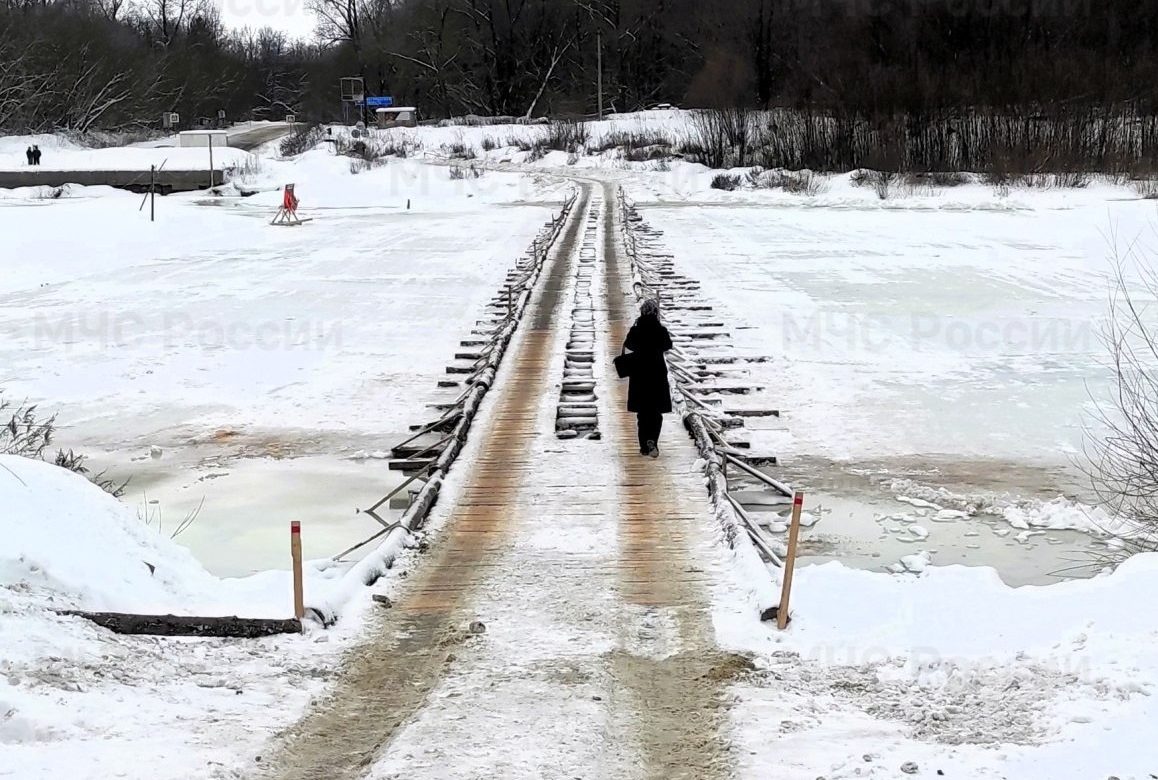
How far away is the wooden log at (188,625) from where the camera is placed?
18.7 feet

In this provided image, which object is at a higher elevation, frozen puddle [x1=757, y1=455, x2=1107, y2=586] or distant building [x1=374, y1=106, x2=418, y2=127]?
distant building [x1=374, y1=106, x2=418, y2=127]

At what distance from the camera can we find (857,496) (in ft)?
32.6

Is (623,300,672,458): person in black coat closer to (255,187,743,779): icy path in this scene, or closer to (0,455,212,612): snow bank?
(255,187,743,779): icy path

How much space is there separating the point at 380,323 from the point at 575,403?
739 centimetres

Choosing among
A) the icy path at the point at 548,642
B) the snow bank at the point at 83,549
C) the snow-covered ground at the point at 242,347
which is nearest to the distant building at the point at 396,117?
the snow-covered ground at the point at 242,347

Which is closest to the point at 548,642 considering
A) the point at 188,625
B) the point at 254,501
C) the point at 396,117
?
the point at 188,625

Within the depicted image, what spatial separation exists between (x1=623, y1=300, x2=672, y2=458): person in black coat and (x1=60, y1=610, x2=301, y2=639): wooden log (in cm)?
484

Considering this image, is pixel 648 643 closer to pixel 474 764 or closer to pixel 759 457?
pixel 474 764

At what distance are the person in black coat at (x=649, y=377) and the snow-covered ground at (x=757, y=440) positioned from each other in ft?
5.31

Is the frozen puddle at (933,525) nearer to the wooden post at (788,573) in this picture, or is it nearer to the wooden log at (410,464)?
the wooden post at (788,573)

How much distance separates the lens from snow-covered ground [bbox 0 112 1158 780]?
4.68 meters

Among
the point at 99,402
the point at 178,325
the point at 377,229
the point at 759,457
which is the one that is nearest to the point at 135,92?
the point at 377,229

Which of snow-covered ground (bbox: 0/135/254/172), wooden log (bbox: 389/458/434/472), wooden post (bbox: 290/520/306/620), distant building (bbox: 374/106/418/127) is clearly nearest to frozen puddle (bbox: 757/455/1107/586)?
wooden log (bbox: 389/458/434/472)

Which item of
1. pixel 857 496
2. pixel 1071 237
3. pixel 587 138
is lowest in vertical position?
pixel 857 496
